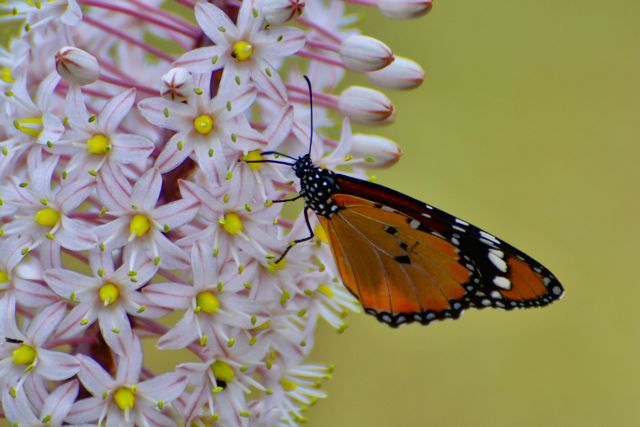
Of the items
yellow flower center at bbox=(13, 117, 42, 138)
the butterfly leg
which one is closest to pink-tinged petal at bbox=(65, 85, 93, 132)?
yellow flower center at bbox=(13, 117, 42, 138)

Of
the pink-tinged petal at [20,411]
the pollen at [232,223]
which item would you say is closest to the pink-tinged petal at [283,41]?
the pollen at [232,223]

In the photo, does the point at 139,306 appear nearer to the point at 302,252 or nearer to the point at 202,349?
the point at 202,349

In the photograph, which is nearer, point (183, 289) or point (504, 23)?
point (183, 289)

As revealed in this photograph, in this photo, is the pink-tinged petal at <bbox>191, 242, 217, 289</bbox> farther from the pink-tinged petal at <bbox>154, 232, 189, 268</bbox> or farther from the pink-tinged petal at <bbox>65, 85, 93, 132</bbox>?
the pink-tinged petal at <bbox>65, 85, 93, 132</bbox>

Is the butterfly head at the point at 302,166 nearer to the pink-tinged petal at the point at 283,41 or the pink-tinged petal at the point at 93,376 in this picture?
the pink-tinged petal at the point at 283,41

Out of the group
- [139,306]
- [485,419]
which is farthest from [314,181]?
[485,419]

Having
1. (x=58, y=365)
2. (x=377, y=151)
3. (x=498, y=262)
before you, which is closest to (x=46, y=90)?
(x=58, y=365)
